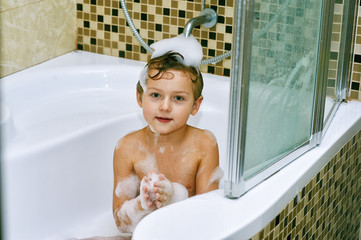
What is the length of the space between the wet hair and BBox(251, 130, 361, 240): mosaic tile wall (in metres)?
0.39

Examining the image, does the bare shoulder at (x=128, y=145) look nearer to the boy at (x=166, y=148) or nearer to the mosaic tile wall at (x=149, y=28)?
the boy at (x=166, y=148)

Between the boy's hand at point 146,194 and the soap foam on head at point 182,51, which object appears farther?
the soap foam on head at point 182,51

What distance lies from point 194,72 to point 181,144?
0.65 ft

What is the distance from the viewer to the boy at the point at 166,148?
1.40 m

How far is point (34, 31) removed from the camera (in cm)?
190

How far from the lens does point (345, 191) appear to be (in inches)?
63.8

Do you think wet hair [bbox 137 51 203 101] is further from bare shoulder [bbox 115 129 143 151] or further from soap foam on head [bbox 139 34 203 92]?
bare shoulder [bbox 115 129 143 151]

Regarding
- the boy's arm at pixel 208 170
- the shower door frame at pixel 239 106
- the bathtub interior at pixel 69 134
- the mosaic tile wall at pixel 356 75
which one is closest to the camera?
the shower door frame at pixel 239 106

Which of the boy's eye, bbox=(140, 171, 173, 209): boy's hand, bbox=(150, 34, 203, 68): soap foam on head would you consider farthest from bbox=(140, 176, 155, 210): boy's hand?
bbox=(150, 34, 203, 68): soap foam on head

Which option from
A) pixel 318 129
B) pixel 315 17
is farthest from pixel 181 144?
pixel 315 17

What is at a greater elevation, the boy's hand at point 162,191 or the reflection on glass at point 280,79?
the reflection on glass at point 280,79

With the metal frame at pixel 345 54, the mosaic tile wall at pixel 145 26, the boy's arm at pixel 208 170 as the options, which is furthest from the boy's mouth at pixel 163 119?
the mosaic tile wall at pixel 145 26

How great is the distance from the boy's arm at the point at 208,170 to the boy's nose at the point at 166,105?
14 centimetres

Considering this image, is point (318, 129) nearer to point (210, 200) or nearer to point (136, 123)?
point (210, 200)
